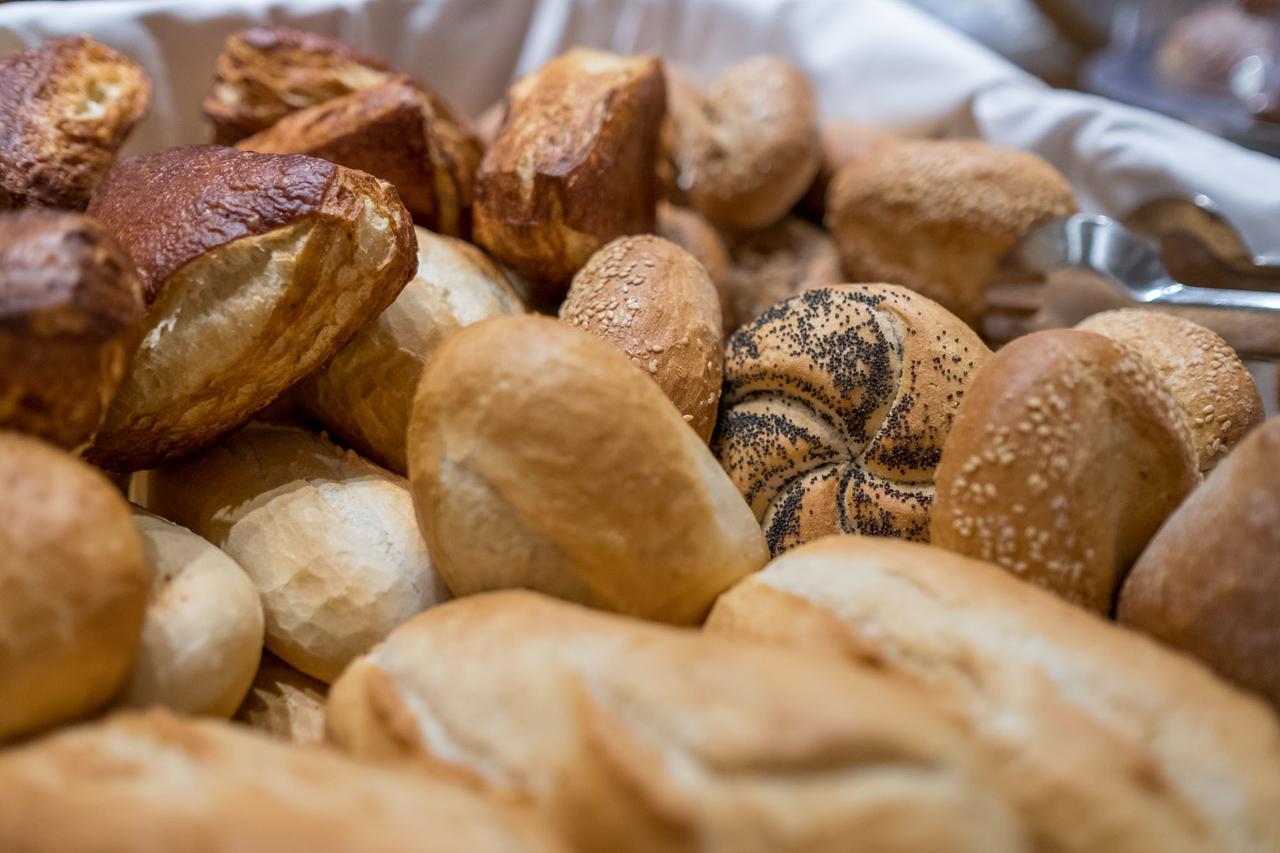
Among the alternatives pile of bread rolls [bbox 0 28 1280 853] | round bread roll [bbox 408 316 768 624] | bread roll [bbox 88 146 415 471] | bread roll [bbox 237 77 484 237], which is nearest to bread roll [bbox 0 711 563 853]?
pile of bread rolls [bbox 0 28 1280 853]

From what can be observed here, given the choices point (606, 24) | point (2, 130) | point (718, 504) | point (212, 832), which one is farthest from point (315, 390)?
point (606, 24)

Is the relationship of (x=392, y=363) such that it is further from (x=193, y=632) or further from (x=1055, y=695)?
(x=1055, y=695)

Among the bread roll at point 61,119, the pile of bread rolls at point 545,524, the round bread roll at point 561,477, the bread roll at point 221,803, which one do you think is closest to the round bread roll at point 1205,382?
the pile of bread rolls at point 545,524

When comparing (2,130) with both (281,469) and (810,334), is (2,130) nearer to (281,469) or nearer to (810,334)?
(281,469)

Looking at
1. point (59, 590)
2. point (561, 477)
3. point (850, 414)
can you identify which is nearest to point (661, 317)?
point (850, 414)

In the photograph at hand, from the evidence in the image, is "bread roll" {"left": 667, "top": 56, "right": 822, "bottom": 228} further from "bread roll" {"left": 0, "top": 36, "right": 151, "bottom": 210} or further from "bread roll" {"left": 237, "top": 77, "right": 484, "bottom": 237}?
"bread roll" {"left": 0, "top": 36, "right": 151, "bottom": 210}

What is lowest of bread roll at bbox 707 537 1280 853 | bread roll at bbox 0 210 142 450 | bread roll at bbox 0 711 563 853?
bread roll at bbox 0 711 563 853
